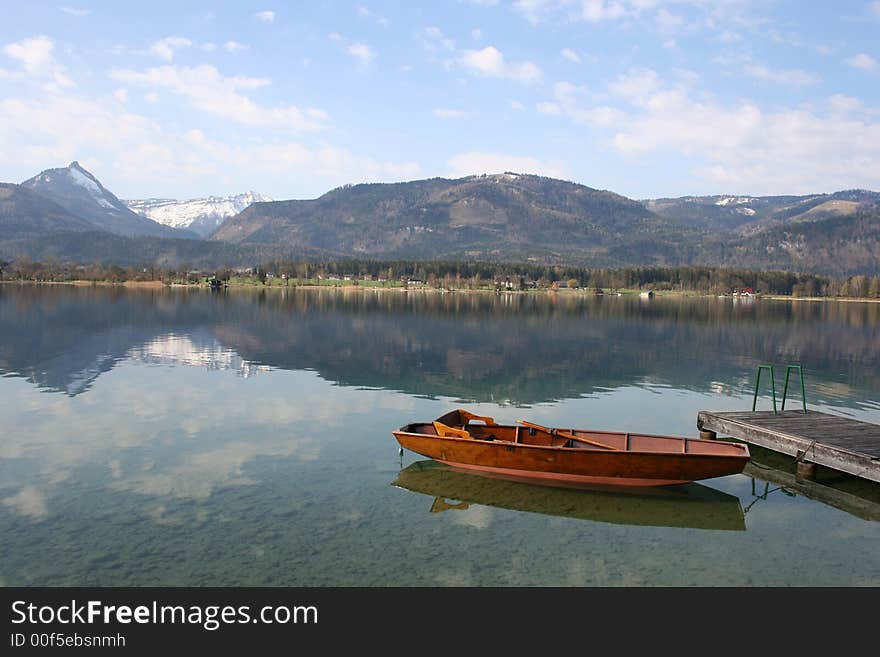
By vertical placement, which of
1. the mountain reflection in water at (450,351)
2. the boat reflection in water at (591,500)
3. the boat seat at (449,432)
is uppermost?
the boat seat at (449,432)

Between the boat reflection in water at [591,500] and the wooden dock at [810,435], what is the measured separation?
13.9 feet

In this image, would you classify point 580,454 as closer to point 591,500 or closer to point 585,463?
point 585,463

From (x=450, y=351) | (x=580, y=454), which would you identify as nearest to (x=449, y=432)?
(x=580, y=454)

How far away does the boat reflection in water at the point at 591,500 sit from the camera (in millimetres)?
22062

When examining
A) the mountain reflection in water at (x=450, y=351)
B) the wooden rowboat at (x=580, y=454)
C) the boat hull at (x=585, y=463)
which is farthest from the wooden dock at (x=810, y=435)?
the mountain reflection in water at (x=450, y=351)

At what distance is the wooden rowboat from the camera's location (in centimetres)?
2377

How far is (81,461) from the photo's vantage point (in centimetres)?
2603

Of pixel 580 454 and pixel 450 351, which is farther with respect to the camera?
pixel 450 351

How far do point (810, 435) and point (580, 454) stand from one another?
11.1 m

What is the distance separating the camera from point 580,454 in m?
24.0

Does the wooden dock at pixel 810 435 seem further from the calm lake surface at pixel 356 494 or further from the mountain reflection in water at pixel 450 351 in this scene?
the mountain reflection in water at pixel 450 351

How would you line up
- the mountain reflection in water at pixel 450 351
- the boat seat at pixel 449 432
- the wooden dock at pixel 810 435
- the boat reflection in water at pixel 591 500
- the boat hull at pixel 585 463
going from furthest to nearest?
the mountain reflection in water at pixel 450 351 → the boat seat at pixel 449 432 → the wooden dock at pixel 810 435 → the boat hull at pixel 585 463 → the boat reflection in water at pixel 591 500

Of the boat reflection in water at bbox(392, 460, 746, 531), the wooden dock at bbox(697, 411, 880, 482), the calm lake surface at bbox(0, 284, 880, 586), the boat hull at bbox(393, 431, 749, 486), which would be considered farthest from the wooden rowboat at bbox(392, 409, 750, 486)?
the wooden dock at bbox(697, 411, 880, 482)
